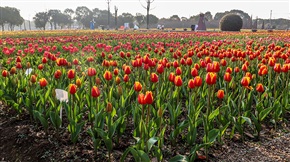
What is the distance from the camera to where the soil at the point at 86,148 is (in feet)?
10.4

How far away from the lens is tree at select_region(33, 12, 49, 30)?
9039 centimetres

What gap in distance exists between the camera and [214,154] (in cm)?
326

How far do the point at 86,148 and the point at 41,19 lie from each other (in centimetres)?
10022

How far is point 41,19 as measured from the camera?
95.4m

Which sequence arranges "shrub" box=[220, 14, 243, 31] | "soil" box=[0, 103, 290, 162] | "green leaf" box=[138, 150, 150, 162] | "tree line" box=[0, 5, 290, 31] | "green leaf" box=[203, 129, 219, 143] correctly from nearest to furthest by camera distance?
"green leaf" box=[138, 150, 150, 162]
"green leaf" box=[203, 129, 219, 143]
"soil" box=[0, 103, 290, 162]
"shrub" box=[220, 14, 243, 31]
"tree line" box=[0, 5, 290, 31]

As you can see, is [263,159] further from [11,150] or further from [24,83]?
[24,83]

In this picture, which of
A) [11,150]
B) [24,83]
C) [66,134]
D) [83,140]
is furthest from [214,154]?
[24,83]

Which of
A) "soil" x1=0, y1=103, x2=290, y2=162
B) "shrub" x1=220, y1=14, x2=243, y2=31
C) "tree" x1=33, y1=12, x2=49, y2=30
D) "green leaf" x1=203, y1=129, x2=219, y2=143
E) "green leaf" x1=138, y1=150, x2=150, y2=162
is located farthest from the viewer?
"tree" x1=33, y1=12, x2=49, y2=30

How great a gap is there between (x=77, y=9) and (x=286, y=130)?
142228mm

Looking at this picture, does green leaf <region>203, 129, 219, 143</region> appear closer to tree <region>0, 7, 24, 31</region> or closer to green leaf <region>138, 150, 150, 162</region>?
green leaf <region>138, 150, 150, 162</region>

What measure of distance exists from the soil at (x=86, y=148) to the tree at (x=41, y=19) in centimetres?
9162

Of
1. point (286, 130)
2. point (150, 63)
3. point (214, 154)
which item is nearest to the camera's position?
point (214, 154)

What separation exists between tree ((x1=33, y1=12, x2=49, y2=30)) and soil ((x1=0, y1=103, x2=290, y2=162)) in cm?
9162

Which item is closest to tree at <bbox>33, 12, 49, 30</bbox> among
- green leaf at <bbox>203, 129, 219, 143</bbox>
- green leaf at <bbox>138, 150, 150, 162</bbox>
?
green leaf at <bbox>203, 129, 219, 143</bbox>
